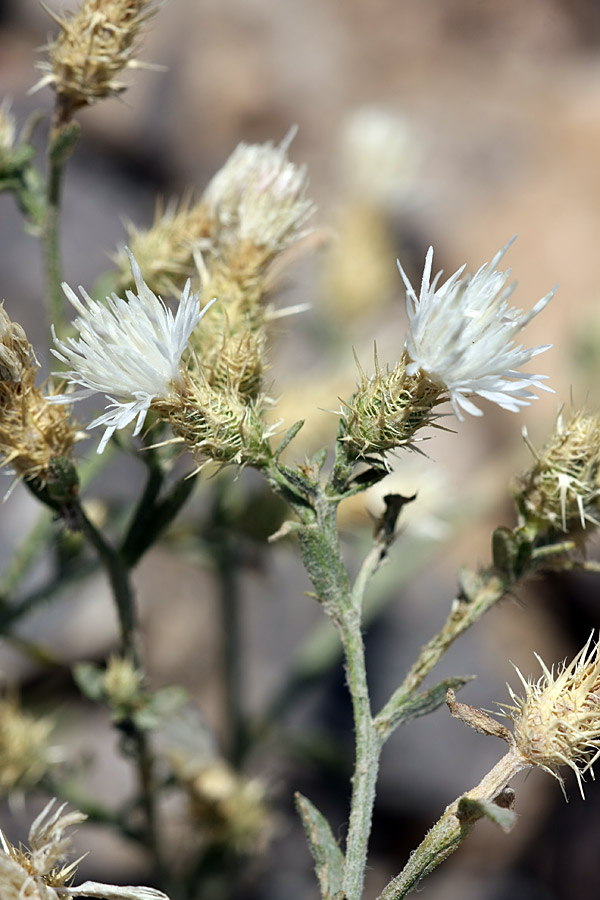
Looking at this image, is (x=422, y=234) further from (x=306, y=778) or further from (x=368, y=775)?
(x=368, y=775)

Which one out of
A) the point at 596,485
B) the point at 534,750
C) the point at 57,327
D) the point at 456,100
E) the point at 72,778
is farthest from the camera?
the point at 456,100

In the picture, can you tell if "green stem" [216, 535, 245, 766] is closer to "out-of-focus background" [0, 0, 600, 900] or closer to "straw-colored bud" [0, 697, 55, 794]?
"out-of-focus background" [0, 0, 600, 900]

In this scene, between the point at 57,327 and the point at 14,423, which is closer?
the point at 14,423

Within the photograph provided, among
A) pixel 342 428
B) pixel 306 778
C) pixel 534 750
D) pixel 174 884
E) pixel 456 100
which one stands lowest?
pixel 306 778

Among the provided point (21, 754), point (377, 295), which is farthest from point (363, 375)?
point (377, 295)

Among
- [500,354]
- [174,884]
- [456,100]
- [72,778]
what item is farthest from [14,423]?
[456,100]

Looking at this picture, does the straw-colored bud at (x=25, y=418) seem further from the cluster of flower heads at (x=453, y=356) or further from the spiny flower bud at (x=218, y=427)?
the cluster of flower heads at (x=453, y=356)
